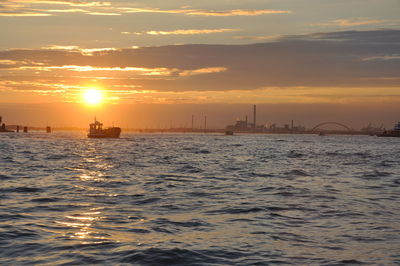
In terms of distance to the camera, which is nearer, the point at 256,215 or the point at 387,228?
the point at 387,228

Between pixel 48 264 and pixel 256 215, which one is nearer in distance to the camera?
pixel 48 264

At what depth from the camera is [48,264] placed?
13.6 m

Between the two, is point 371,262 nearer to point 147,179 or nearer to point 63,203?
point 63,203

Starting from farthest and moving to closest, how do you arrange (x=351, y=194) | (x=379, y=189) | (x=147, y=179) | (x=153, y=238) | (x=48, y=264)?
1. (x=147, y=179)
2. (x=379, y=189)
3. (x=351, y=194)
4. (x=153, y=238)
5. (x=48, y=264)

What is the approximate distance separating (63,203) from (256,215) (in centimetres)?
900

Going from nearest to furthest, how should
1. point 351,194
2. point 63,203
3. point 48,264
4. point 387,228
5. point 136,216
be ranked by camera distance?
point 48,264
point 387,228
point 136,216
point 63,203
point 351,194

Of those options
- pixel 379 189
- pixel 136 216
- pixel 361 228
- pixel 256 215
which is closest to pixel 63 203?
pixel 136 216

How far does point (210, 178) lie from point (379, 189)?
1262cm

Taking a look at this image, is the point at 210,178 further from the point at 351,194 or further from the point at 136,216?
the point at 136,216

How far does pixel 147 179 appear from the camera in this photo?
127 ft

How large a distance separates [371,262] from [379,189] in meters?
19.3

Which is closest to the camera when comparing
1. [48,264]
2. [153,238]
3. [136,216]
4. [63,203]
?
[48,264]

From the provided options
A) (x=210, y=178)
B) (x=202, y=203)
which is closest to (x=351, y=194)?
(x=202, y=203)

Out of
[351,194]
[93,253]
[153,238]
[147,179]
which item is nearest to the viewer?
[93,253]
